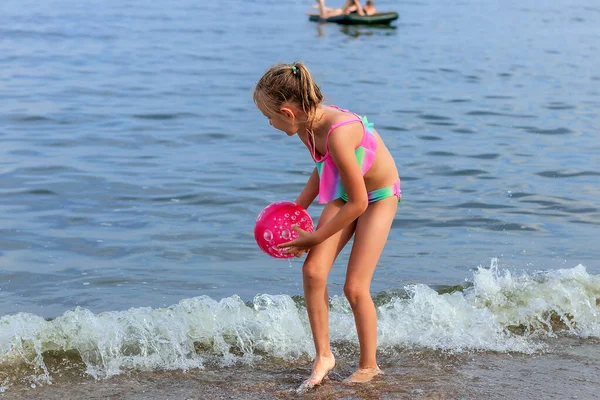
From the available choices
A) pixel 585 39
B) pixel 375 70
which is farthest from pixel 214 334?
pixel 585 39

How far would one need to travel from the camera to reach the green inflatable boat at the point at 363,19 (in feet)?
93.6

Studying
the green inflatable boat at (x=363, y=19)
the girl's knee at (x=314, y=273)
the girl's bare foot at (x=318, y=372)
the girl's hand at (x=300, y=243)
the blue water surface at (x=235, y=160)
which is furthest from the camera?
the green inflatable boat at (x=363, y=19)

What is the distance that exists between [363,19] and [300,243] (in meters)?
25.7

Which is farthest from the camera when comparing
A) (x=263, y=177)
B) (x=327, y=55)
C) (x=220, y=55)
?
(x=327, y=55)

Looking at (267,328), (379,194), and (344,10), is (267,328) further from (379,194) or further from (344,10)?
(344,10)

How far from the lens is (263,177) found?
9.77m

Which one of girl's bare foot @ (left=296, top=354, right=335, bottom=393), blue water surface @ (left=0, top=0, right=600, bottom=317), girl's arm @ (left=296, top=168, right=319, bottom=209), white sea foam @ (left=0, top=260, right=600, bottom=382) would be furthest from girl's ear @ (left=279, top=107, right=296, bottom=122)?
white sea foam @ (left=0, top=260, right=600, bottom=382)

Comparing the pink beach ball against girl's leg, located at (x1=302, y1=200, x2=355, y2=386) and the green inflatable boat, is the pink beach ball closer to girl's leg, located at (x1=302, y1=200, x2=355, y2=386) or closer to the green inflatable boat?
girl's leg, located at (x1=302, y1=200, x2=355, y2=386)

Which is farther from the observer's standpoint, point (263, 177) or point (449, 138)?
point (449, 138)

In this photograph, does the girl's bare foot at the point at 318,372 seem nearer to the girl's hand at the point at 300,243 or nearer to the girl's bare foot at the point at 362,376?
the girl's bare foot at the point at 362,376

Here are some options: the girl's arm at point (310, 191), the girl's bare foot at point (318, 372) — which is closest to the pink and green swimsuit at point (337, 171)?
the girl's arm at point (310, 191)

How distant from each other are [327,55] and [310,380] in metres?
18.9

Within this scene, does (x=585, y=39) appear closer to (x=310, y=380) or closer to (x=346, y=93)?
(x=346, y=93)

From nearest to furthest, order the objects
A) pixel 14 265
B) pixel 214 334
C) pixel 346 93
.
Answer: pixel 214 334 → pixel 14 265 → pixel 346 93
